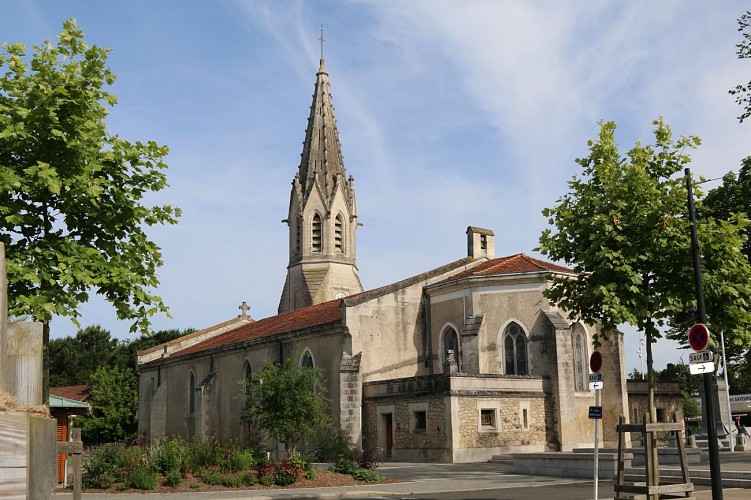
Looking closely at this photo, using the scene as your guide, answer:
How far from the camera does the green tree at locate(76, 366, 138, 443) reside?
5982 centimetres

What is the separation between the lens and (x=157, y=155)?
13.7 metres

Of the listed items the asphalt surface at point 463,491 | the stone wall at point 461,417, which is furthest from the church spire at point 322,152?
the asphalt surface at point 463,491

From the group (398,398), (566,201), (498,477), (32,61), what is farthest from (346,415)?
(32,61)

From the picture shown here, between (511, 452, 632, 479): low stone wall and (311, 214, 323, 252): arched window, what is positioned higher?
(311, 214, 323, 252): arched window

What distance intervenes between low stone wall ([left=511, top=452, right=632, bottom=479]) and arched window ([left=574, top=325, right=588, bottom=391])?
8693 mm

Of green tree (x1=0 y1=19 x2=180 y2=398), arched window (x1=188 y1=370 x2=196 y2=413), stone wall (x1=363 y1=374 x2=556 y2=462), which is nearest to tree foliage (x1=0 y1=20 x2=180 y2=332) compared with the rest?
green tree (x1=0 y1=19 x2=180 y2=398)

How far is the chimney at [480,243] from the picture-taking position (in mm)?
43156

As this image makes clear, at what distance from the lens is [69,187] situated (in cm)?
1191

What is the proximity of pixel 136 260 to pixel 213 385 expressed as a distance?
34820 mm

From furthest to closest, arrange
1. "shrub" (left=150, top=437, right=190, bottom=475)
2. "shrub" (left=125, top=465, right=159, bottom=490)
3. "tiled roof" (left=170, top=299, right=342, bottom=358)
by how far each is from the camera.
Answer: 1. "tiled roof" (left=170, top=299, right=342, bottom=358)
2. "shrub" (left=150, top=437, right=190, bottom=475)
3. "shrub" (left=125, top=465, right=159, bottom=490)

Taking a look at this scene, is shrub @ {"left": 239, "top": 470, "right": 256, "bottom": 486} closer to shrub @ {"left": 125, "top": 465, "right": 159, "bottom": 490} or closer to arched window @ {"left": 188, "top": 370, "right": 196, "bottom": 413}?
shrub @ {"left": 125, "top": 465, "right": 159, "bottom": 490}

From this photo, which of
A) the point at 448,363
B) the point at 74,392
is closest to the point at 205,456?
the point at 448,363

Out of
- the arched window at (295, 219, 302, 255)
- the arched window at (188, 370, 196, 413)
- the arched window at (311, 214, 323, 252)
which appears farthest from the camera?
the arched window at (295, 219, 302, 255)

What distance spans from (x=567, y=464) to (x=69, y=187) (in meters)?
18.0
